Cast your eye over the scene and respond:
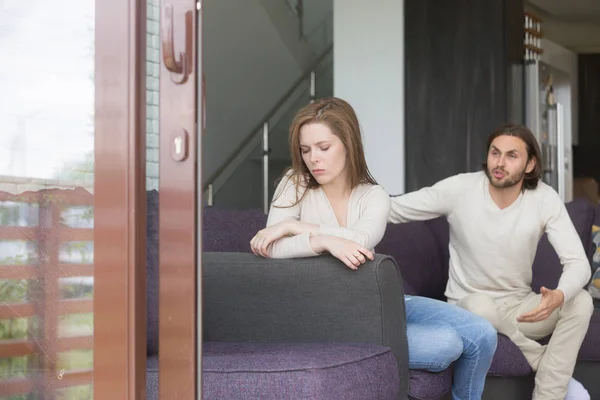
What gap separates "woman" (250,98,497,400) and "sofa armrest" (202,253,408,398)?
0.06 metres

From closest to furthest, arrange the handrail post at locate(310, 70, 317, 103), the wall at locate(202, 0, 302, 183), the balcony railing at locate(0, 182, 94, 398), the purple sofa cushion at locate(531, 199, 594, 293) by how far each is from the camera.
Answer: the balcony railing at locate(0, 182, 94, 398)
the purple sofa cushion at locate(531, 199, 594, 293)
the handrail post at locate(310, 70, 317, 103)
the wall at locate(202, 0, 302, 183)

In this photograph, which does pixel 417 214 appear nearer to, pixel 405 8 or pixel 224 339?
pixel 224 339

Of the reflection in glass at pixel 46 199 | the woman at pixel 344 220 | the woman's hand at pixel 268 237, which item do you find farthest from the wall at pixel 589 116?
the reflection in glass at pixel 46 199

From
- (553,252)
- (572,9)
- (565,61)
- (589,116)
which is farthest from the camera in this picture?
(589,116)

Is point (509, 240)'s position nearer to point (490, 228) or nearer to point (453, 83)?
point (490, 228)

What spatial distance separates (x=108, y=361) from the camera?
1351 millimetres

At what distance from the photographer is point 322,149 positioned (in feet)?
8.16

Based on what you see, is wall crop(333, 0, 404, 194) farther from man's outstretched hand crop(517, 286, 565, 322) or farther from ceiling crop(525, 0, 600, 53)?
ceiling crop(525, 0, 600, 53)

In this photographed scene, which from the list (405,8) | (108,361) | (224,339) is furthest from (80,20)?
(405,8)

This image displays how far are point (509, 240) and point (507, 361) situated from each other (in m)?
0.47

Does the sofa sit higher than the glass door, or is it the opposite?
the glass door

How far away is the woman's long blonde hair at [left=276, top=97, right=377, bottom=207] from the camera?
8.20 feet

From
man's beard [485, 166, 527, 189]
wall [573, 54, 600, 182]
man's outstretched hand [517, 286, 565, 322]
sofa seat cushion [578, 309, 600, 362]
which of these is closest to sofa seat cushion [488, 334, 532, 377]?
man's outstretched hand [517, 286, 565, 322]

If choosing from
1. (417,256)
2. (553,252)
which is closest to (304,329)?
(417,256)
